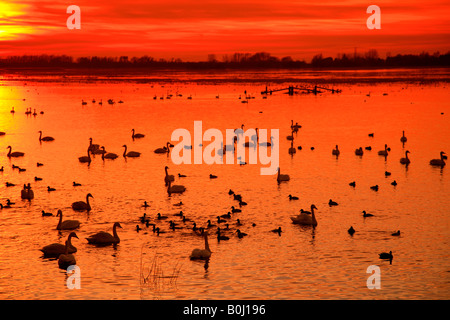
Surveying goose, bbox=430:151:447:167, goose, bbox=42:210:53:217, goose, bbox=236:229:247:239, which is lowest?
goose, bbox=236:229:247:239

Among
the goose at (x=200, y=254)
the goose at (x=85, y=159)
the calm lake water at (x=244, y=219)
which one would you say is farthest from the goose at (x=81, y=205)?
the goose at (x=85, y=159)

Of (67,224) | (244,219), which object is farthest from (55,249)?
(244,219)

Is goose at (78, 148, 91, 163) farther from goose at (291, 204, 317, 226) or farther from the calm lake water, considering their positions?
goose at (291, 204, 317, 226)

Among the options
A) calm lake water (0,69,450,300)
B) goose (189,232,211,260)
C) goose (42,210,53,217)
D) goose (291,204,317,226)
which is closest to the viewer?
calm lake water (0,69,450,300)

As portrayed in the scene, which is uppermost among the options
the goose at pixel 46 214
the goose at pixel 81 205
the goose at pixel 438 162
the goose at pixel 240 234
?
the goose at pixel 438 162

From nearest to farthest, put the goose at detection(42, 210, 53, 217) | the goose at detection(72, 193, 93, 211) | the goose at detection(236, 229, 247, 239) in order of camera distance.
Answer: the goose at detection(236, 229, 247, 239) → the goose at detection(42, 210, 53, 217) → the goose at detection(72, 193, 93, 211)

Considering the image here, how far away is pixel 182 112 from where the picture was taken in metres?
75.7

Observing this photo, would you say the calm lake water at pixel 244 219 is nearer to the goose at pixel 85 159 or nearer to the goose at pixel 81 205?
the goose at pixel 81 205

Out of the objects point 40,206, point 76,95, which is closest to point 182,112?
point 76,95

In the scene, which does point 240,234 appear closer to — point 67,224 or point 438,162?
point 67,224

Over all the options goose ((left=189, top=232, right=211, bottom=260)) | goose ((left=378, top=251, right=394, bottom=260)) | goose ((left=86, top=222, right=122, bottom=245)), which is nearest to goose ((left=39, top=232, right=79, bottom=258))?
goose ((left=86, top=222, right=122, bottom=245))

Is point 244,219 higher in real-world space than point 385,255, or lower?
higher
